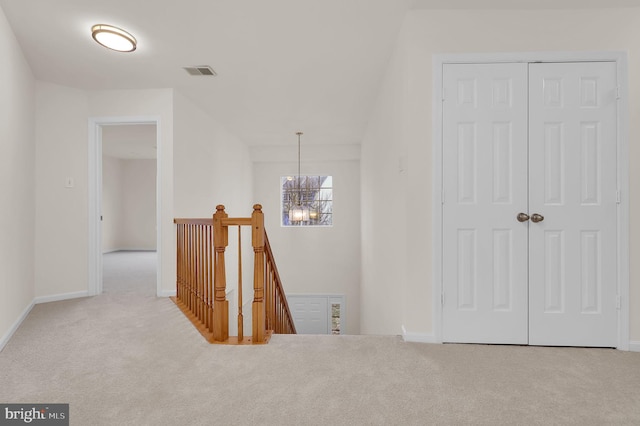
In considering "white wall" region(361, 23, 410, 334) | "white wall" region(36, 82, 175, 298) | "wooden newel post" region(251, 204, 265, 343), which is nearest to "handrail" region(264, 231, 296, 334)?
"wooden newel post" region(251, 204, 265, 343)

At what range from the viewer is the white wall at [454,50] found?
85.7 inches

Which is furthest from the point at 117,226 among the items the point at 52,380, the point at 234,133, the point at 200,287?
the point at 52,380

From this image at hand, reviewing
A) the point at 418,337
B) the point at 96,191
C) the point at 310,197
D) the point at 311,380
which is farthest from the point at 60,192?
the point at 310,197

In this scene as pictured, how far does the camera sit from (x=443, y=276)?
2246 mm

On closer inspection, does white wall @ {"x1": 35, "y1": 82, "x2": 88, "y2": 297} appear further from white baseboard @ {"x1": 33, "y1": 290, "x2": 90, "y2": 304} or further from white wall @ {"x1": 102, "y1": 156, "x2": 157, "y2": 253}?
white wall @ {"x1": 102, "y1": 156, "x2": 157, "y2": 253}

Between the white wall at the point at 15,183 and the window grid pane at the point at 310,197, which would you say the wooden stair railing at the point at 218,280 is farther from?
the window grid pane at the point at 310,197

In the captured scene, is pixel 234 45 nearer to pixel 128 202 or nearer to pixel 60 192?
pixel 60 192

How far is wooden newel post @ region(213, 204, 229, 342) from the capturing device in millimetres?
2344

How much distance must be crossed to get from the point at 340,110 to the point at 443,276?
2972 mm

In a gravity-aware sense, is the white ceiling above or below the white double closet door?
above

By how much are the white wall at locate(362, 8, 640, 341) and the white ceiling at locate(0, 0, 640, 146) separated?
90 millimetres

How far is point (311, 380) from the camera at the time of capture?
1.75 meters

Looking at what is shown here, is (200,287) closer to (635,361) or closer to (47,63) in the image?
(47,63)

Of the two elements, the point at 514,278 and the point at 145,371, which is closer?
the point at 145,371
